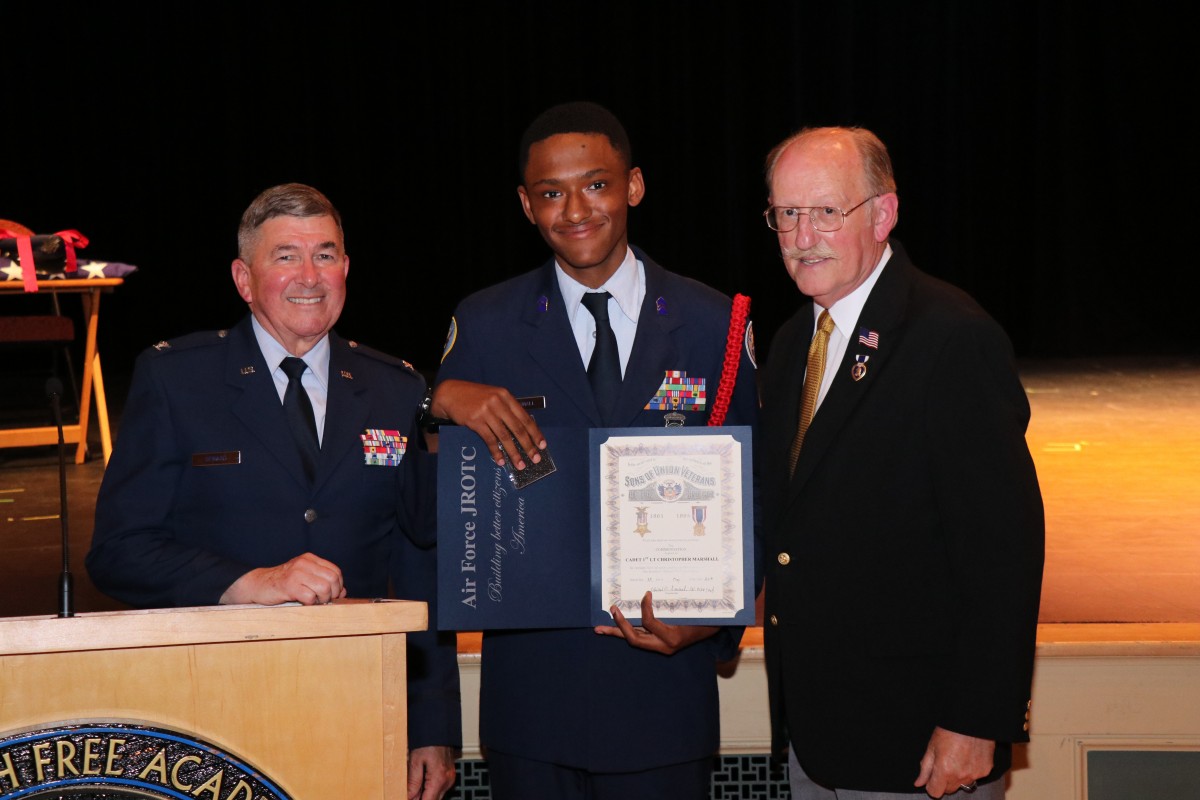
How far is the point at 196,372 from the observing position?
73.4 inches

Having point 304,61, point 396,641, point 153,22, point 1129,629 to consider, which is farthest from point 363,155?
point 396,641

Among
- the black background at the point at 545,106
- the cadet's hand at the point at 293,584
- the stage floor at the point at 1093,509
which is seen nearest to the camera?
the cadet's hand at the point at 293,584

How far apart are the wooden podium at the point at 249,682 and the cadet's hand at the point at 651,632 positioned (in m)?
0.47

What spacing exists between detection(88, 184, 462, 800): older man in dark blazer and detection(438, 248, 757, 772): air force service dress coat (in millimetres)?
111

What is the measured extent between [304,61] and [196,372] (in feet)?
27.3

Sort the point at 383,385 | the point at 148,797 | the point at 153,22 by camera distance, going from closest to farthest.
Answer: the point at 148,797 → the point at 383,385 → the point at 153,22

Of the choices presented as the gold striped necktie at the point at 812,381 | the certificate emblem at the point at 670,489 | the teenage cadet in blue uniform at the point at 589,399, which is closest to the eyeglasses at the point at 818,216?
the gold striped necktie at the point at 812,381

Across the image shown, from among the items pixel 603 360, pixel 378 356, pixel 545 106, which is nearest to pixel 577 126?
pixel 603 360

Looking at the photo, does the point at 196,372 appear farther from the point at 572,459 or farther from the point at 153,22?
the point at 153,22

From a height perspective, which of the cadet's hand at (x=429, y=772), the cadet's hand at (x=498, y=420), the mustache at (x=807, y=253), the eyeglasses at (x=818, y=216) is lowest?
the cadet's hand at (x=429, y=772)

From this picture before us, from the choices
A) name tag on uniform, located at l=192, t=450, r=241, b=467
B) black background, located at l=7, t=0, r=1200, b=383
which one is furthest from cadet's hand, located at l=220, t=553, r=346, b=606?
black background, located at l=7, t=0, r=1200, b=383

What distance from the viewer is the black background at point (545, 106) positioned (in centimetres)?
958

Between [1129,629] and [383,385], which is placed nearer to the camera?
[383,385]

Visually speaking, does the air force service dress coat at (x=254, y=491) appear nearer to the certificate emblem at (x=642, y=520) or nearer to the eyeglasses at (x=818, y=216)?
the certificate emblem at (x=642, y=520)
